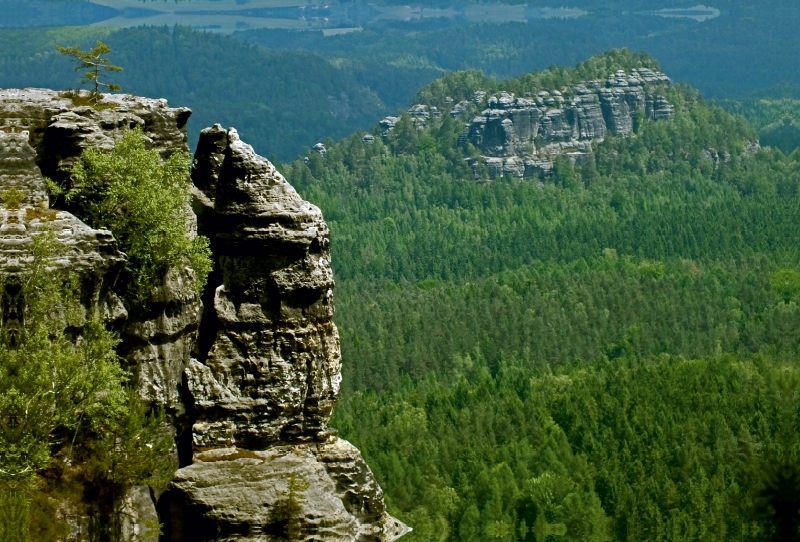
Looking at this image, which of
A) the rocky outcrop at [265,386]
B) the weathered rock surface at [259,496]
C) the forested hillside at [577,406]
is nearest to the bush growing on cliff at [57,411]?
the weathered rock surface at [259,496]

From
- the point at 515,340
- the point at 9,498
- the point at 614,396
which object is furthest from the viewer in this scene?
the point at 515,340

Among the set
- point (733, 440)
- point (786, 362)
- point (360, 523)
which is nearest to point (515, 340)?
point (786, 362)

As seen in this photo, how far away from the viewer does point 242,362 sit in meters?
43.4

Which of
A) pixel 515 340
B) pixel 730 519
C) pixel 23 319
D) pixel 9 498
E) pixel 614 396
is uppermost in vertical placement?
pixel 23 319

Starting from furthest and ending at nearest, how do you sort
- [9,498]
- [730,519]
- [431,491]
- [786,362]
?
[786,362]
[431,491]
[730,519]
[9,498]

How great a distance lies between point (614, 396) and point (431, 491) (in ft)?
95.0

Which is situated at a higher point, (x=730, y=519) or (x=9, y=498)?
(x=9, y=498)

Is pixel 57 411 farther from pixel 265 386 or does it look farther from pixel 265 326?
pixel 265 326

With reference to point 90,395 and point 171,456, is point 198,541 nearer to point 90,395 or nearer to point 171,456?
point 171,456

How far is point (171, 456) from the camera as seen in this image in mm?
43281

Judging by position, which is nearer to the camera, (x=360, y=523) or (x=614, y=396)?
(x=360, y=523)

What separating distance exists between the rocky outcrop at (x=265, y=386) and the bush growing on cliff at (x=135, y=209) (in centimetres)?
151

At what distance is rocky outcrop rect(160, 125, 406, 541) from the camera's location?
4275 centimetres

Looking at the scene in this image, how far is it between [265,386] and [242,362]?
80cm
